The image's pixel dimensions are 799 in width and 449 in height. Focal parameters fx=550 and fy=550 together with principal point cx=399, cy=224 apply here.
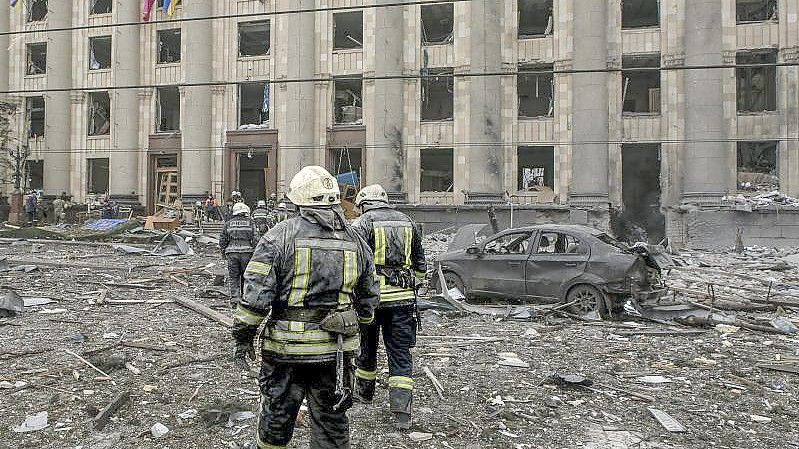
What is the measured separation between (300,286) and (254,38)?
27075mm

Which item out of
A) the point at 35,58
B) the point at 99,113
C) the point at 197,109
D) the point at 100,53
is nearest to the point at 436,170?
the point at 197,109

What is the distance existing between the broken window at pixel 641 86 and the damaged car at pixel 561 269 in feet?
52.8

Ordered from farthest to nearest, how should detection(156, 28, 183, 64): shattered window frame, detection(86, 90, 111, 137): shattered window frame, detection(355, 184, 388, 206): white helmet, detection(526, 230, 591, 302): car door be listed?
detection(86, 90, 111, 137): shattered window frame → detection(156, 28, 183, 64): shattered window frame → detection(526, 230, 591, 302): car door → detection(355, 184, 388, 206): white helmet

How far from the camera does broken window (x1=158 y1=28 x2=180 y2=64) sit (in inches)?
1105

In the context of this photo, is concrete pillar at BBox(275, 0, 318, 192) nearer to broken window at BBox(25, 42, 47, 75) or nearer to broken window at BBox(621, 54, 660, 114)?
broken window at BBox(621, 54, 660, 114)

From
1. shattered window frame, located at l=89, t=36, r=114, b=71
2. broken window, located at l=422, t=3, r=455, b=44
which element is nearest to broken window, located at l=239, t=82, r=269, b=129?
shattered window frame, located at l=89, t=36, r=114, b=71

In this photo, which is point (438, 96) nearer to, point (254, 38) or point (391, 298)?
point (254, 38)

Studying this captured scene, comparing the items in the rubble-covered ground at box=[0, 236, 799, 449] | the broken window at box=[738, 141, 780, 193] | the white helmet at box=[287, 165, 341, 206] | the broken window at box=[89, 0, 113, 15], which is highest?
the broken window at box=[89, 0, 113, 15]

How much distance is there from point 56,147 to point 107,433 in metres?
29.5

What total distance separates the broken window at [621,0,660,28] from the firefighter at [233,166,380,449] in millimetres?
24518

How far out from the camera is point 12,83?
30062 millimetres

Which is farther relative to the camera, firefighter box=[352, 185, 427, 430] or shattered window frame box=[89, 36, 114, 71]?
shattered window frame box=[89, 36, 114, 71]

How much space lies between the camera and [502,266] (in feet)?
31.7

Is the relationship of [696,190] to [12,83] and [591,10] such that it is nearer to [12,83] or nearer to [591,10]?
[591,10]
